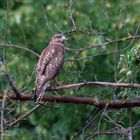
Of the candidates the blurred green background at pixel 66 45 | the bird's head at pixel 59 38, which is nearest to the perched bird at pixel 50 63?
the bird's head at pixel 59 38

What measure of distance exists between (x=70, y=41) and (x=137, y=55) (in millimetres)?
2101

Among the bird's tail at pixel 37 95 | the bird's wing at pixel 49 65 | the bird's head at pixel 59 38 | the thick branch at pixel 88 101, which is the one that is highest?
the bird's head at pixel 59 38

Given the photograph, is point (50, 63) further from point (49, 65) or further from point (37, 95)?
point (37, 95)

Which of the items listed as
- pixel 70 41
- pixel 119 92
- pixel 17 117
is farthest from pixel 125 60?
pixel 70 41

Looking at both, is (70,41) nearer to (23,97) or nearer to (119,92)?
(119,92)

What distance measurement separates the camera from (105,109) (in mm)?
7500

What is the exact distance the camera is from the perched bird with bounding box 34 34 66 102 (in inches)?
324

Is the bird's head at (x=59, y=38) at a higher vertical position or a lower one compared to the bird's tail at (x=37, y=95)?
higher

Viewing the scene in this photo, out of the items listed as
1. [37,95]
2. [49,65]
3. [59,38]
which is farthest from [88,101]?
[59,38]

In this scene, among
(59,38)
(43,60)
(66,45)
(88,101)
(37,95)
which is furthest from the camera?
(66,45)

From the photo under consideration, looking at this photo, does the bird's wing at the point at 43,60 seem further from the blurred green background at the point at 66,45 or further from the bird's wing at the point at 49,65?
the blurred green background at the point at 66,45

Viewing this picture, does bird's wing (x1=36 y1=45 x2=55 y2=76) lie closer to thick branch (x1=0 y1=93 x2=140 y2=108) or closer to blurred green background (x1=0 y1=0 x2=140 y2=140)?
blurred green background (x1=0 y1=0 x2=140 y2=140)

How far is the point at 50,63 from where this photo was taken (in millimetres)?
8742

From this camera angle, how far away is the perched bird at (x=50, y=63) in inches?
324
